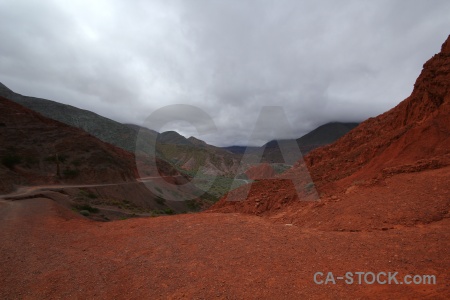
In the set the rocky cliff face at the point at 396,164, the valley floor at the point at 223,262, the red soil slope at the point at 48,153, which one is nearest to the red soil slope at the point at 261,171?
the red soil slope at the point at 48,153

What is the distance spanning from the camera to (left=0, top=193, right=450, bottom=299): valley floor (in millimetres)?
4336

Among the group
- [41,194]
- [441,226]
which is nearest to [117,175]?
[41,194]

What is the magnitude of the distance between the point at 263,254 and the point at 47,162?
3453cm

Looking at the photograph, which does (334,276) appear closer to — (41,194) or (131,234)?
(131,234)

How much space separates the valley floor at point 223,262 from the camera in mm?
4336

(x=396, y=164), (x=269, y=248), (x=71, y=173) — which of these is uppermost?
(x=396, y=164)

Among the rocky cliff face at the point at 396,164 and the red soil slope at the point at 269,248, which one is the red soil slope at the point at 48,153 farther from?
the rocky cliff face at the point at 396,164

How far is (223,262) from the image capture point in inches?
222

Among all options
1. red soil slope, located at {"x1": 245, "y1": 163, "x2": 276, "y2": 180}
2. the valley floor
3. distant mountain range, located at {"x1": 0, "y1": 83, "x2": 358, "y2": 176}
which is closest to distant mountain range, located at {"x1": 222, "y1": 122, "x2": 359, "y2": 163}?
distant mountain range, located at {"x1": 0, "y1": 83, "x2": 358, "y2": 176}

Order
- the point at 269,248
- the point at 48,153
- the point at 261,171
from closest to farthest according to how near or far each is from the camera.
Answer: the point at 269,248 → the point at 48,153 → the point at 261,171

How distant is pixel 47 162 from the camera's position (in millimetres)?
31516

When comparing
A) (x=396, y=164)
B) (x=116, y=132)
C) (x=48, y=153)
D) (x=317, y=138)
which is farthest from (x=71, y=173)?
(x=317, y=138)

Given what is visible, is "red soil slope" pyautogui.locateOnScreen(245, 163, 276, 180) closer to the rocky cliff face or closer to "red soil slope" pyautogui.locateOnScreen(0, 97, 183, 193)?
"red soil slope" pyautogui.locateOnScreen(0, 97, 183, 193)

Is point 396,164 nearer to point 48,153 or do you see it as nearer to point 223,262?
point 223,262
